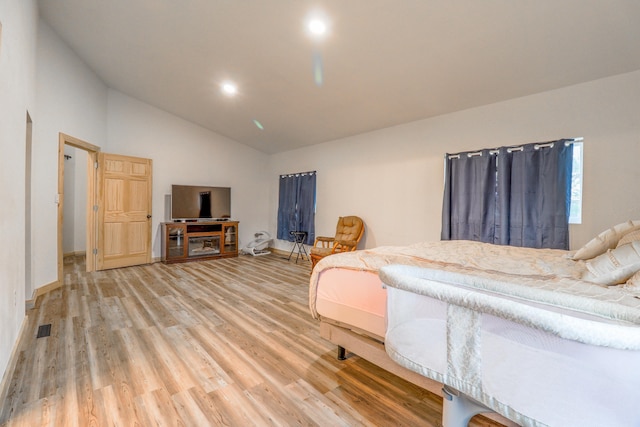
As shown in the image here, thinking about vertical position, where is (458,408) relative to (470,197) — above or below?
below

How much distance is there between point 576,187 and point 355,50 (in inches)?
107

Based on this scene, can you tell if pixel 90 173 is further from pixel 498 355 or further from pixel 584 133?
pixel 584 133

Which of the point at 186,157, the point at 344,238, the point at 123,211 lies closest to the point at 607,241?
the point at 344,238

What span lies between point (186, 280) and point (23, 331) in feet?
6.13

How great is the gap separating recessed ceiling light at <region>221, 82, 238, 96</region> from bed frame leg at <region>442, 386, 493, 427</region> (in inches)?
168

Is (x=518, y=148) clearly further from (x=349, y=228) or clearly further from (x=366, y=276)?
(x=366, y=276)

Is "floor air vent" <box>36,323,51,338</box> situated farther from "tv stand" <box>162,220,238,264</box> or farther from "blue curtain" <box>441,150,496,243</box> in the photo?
"blue curtain" <box>441,150,496,243</box>

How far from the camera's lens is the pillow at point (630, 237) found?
5.45 feet

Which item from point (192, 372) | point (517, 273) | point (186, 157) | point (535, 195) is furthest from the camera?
point (186, 157)

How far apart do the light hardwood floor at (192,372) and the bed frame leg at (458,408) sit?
482 mm

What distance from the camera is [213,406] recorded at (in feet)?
5.10

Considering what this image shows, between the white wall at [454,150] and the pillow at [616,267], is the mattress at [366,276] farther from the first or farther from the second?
the white wall at [454,150]

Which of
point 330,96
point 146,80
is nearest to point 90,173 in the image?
point 146,80

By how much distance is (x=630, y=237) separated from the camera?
1.71 metres
